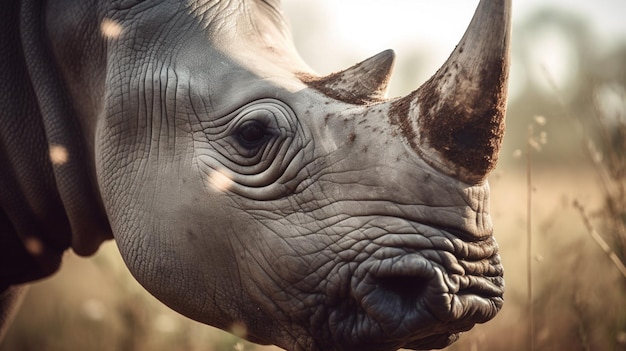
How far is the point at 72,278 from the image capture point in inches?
309

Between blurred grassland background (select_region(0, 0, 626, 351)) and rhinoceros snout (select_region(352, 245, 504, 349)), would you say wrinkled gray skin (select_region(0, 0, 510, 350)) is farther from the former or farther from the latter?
blurred grassland background (select_region(0, 0, 626, 351))

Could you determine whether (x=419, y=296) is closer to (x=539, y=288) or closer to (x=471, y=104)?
(x=471, y=104)

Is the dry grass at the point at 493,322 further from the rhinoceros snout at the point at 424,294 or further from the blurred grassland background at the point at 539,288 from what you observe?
the rhinoceros snout at the point at 424,294

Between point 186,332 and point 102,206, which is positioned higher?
point 102,206

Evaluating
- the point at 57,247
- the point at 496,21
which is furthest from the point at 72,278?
the point at 496,21

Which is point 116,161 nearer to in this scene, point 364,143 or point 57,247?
point 57,247

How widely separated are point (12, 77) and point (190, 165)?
106 cm

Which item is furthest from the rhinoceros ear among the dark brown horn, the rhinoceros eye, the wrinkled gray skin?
the dark brown horn

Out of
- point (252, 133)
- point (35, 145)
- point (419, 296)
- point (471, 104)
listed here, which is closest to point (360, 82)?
point (252, 133)

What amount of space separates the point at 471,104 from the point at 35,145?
198 cm

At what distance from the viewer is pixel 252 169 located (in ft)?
9.04

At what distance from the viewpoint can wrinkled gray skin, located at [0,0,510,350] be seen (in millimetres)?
2375

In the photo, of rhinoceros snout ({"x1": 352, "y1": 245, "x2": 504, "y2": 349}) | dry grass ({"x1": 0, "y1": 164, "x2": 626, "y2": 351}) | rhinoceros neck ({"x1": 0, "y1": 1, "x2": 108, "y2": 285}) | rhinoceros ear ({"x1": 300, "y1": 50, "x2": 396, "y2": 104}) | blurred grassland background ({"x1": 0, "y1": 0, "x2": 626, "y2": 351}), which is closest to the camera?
rhinoceros snout ({"x1": 352, "y1": 245, "x2": 504, "y2": 349})

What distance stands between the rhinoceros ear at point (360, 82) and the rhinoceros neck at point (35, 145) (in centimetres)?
114
